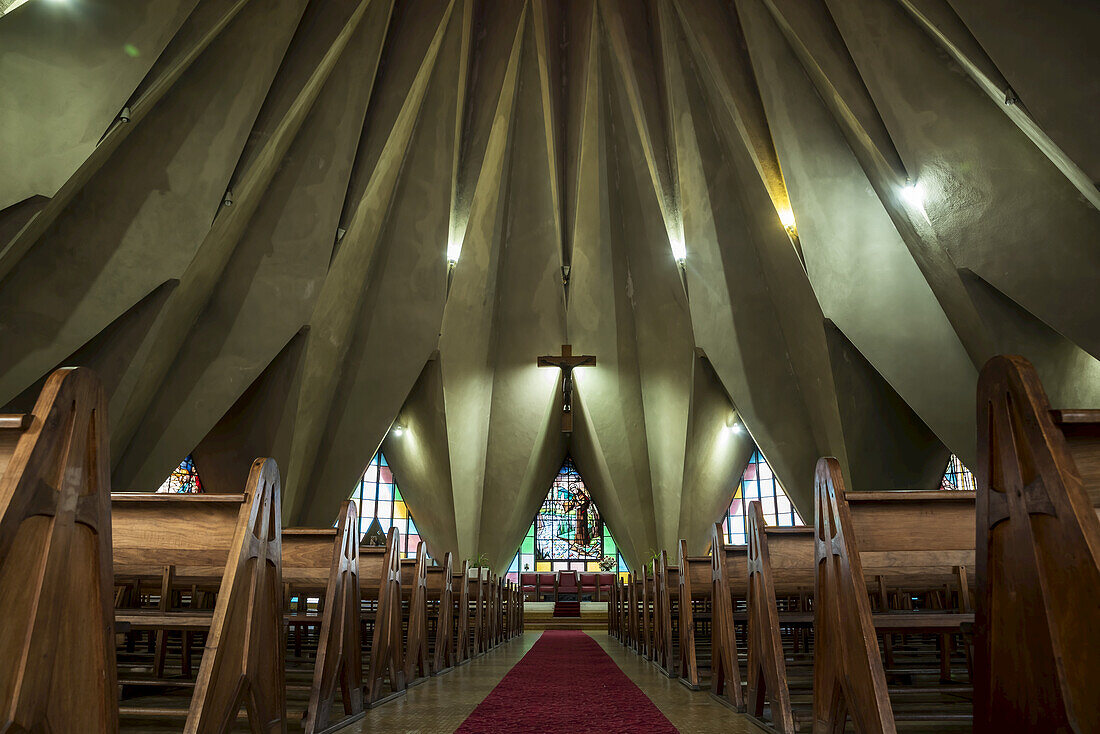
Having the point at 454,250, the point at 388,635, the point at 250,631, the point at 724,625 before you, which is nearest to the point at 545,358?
the point at 454,250

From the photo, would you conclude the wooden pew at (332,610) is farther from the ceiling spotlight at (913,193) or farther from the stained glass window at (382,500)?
the stained glass window at (382,500)

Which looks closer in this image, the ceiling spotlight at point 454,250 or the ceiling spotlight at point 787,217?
the ceiling spotlight at point 787,217

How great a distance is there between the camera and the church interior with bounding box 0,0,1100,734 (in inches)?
71.6

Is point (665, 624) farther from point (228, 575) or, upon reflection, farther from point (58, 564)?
point (58, 564)

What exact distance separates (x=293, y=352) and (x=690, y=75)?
7436 mm

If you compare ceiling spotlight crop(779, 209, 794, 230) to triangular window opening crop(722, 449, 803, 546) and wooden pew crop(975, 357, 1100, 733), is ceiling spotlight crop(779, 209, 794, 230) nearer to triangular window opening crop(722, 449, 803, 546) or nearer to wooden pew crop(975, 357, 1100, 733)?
triangular window opening crop(722, 449, 803, 546)

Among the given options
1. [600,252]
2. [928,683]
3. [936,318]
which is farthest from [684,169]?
[928,683]

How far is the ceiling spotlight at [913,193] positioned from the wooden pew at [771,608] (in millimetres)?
5926

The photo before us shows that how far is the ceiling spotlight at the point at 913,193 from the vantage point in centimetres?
830

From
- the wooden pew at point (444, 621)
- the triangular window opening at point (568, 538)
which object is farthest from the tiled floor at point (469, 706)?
the triangular window opening at point (568, 538)

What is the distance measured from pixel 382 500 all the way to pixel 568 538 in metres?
5.17

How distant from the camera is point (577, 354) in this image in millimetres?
15578

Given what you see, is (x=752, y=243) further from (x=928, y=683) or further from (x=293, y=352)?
(x=928, y=683)

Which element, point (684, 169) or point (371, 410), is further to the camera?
point (371, 410)
